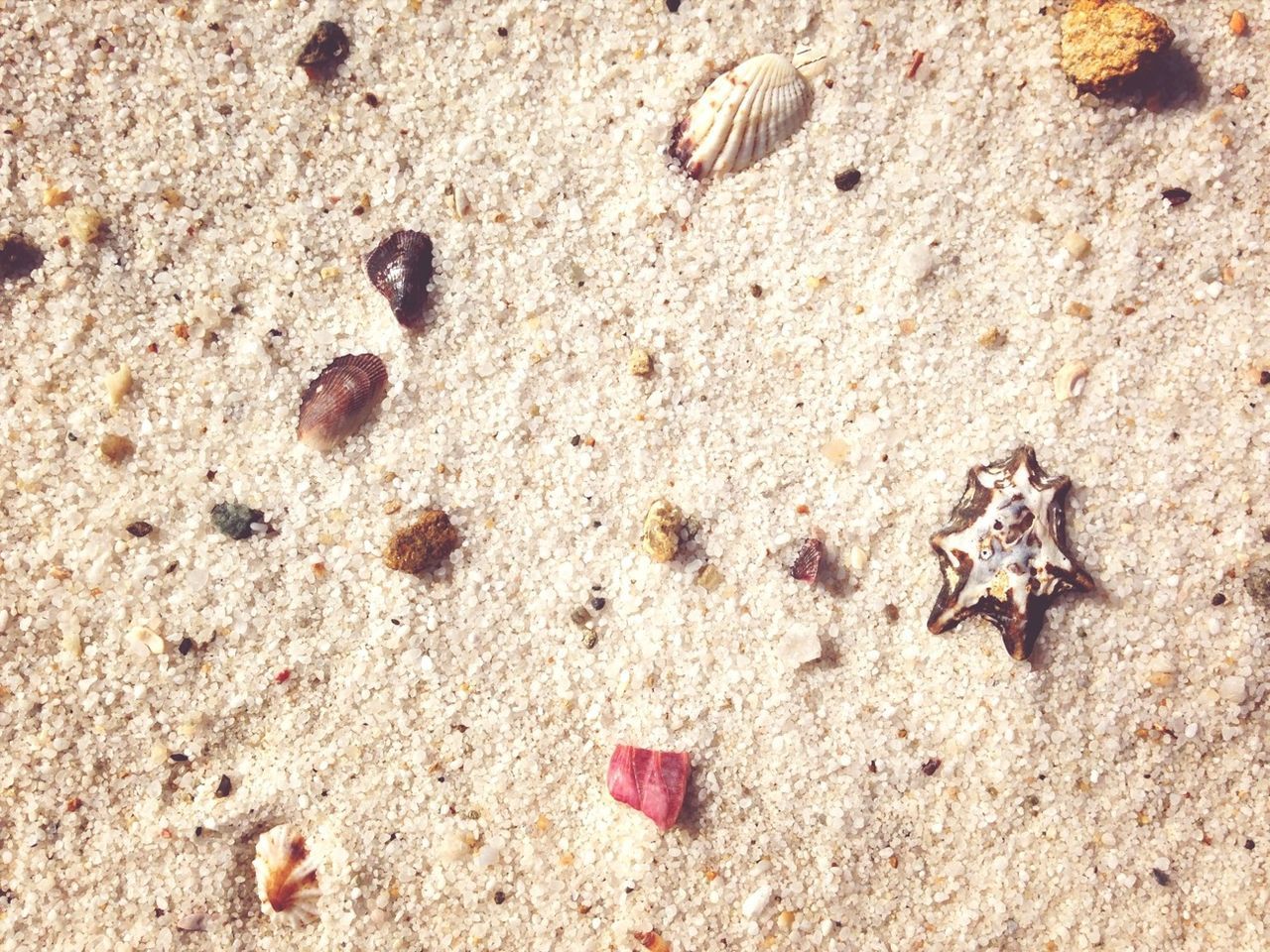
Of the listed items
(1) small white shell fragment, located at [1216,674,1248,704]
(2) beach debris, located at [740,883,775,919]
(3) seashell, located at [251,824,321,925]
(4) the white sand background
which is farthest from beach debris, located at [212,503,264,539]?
(1) small white shell fragment, located at [1216,674,1248,704]

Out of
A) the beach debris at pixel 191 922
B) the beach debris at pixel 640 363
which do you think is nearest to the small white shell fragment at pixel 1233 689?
the beach debris at pixel 640 363

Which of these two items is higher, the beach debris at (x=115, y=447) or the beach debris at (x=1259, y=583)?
the beach debris at (x=115, y=447)

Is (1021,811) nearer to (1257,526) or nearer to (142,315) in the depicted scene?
(1257,526)

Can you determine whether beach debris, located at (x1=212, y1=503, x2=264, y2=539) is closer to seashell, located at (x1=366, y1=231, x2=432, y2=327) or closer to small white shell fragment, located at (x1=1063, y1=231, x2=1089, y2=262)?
seashell, located at (x1=366, y1=231, x2=432, y2=327)

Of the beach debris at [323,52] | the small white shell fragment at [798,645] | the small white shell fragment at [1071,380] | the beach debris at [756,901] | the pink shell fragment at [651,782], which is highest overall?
the beach debris at [323,52]

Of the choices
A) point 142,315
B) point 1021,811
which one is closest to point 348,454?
point 142,315

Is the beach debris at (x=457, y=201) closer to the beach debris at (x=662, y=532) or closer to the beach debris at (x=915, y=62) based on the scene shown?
the beach debris at (x=662, y=532)
